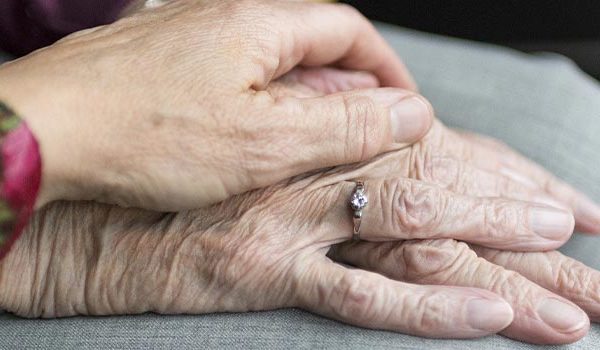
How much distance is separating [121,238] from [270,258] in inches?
6.5

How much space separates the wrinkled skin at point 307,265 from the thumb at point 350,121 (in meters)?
0.04

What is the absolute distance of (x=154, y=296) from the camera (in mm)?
849

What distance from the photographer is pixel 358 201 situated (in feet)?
2.89

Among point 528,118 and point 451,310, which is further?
point 528,118

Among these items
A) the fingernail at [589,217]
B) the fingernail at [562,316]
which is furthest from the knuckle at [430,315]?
the fingernail at [589,217]

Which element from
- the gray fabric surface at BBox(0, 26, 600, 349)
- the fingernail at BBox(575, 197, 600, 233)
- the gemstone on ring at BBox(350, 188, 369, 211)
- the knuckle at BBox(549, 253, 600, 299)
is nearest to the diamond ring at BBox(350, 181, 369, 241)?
the gemstone on ring at BBox(350, 188, 369, 211)

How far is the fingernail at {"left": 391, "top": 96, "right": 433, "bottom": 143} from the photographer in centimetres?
93

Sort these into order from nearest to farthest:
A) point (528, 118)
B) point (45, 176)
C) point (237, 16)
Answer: point (45, 176)
point (237, 16)
point (528, 118)

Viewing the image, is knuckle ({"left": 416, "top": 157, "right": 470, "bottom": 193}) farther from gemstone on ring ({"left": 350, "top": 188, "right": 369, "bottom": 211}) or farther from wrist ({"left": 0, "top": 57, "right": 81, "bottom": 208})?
wrist ({"left": 0, "top": 57, "right": 81, "bottom": 208})

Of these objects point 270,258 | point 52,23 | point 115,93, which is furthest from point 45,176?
point 52,23

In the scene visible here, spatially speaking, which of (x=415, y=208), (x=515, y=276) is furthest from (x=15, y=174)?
(x=515, y=276)

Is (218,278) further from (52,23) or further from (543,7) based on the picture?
(543,7)

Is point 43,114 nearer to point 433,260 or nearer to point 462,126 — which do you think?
point 433,260

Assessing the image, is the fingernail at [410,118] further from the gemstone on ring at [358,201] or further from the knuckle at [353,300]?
the knuckle at [353,300]
